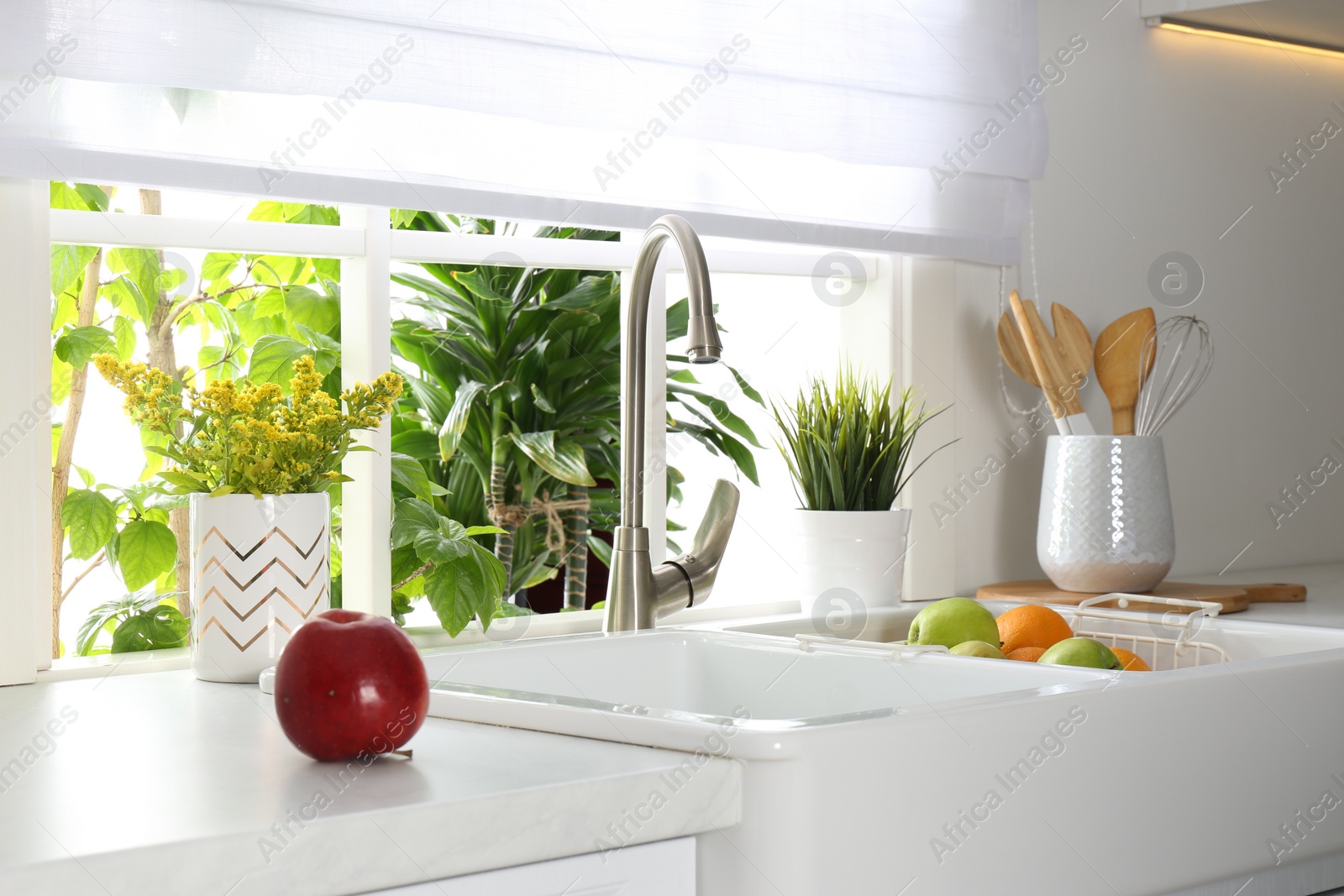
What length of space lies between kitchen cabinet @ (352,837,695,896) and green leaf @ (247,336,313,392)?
1.01 m

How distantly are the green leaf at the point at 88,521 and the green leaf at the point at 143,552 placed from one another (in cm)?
5

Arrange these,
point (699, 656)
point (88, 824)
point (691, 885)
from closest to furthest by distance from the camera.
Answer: point (88, 824), point (691, 885), point (699, 656)

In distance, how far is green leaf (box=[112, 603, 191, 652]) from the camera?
4.80 feet

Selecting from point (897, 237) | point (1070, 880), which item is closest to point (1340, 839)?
point (1070, 880)

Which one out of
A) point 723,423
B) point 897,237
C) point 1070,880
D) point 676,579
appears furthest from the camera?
point 723,423

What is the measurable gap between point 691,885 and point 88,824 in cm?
34

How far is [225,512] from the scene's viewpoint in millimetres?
1212

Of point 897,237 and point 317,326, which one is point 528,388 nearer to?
point 317,326

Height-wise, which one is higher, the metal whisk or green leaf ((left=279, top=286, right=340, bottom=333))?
green leaf ((left=279, top=286, right=340, bottom=333))

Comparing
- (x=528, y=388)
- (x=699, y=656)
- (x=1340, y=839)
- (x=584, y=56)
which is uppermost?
(x=584, y=56)

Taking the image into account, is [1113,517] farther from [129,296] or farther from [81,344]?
[129,296]

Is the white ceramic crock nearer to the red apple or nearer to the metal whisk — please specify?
the metal whisk

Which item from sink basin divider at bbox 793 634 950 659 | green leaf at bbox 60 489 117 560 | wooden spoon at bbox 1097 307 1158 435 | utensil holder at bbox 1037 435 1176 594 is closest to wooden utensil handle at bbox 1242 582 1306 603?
utensil holder at bbox 1037 435 1176 594

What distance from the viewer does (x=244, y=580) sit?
1213mm
